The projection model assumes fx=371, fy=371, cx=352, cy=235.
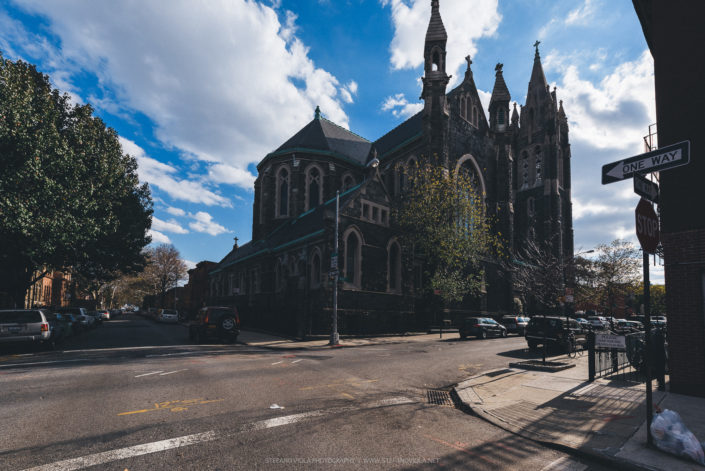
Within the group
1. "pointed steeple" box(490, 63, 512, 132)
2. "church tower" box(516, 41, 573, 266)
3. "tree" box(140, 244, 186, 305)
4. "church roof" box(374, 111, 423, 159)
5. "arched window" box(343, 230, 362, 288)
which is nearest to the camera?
"arched window" box(343, 230, 362, 288)

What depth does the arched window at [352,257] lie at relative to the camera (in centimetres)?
2548

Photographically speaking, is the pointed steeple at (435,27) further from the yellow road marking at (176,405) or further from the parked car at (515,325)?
the yellow road marking at (176,405)

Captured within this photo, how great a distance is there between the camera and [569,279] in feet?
111

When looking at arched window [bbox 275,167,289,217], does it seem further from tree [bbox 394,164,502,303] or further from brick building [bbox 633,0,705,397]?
brick building [bbox 633,0,705,397]

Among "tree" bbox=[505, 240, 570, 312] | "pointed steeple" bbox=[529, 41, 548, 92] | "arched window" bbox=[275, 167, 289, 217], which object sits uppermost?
"pointed steeple" bbox=[529, 41, 548, 92]

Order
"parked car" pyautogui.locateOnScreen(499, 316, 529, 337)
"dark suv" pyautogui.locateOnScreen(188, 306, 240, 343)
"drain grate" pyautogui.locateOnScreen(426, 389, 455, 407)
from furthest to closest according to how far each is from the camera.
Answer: "parked car" pyautogui.locateOnScreen(499, 316, 529, 337)
"dark suv" pyautogui.locateOnScreen(188, 306, 240, 343)
"drain grate" pyautogui.locateOnScreen(426, 389, 455, 407)

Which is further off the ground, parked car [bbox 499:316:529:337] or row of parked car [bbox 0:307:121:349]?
row of parked car [bbox 0:307:121:349]

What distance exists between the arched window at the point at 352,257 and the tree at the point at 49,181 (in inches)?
561

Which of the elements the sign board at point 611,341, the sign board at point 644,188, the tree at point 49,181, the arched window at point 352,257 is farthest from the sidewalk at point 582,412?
the tree at point 49,181

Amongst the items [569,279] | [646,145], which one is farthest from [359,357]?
[569,279]

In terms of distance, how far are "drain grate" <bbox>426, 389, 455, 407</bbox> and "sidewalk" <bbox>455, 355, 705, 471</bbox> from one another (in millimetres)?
294

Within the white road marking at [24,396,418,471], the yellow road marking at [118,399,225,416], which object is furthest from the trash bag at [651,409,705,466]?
the yellow road marking at [118,399,225,416]

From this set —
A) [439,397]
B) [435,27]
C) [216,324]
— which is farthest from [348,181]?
[439,397]

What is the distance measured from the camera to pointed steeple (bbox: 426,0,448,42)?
35.1 meters
